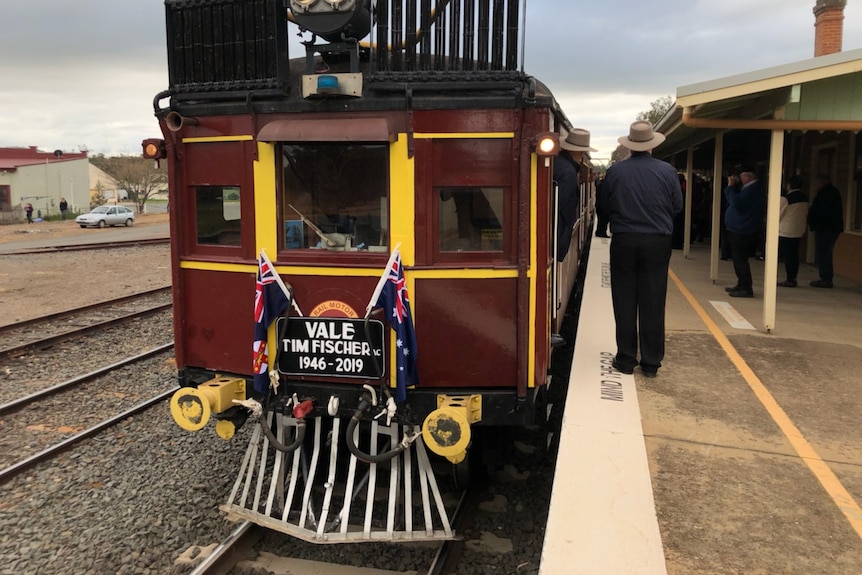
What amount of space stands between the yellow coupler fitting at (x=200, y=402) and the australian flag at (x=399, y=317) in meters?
1.16

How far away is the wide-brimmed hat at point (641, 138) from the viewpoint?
5082 mm

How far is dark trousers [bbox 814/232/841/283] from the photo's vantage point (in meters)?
8.93

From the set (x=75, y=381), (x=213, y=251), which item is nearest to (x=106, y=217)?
(x=75, y=381)

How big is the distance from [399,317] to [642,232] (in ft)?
6.68

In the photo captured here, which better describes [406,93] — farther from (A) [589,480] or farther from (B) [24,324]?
(B) [24,324]

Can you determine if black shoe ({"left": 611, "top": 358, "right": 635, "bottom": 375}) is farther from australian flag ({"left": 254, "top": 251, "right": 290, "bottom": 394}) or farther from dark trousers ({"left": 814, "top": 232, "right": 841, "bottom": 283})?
dark trousers ({"left": 814, "top": 232, "right": 841, "bottom": 283})

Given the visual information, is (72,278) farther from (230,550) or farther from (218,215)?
(230,550)

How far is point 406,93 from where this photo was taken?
4.05 metres

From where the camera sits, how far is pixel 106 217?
40.1 m

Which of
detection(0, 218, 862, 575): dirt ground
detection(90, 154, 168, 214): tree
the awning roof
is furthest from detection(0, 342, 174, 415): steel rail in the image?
detection(90, 154, 168, 214): tree

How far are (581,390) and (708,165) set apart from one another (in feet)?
52.2

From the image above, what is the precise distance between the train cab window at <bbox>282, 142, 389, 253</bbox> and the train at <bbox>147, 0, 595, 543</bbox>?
1 centimetres

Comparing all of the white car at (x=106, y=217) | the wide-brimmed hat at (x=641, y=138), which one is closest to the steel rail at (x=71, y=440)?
the wide-brimmed hat at (x=641, y=138)

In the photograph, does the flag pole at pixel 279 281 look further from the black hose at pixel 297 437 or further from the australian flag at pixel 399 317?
the black hose at pixel 297 437
